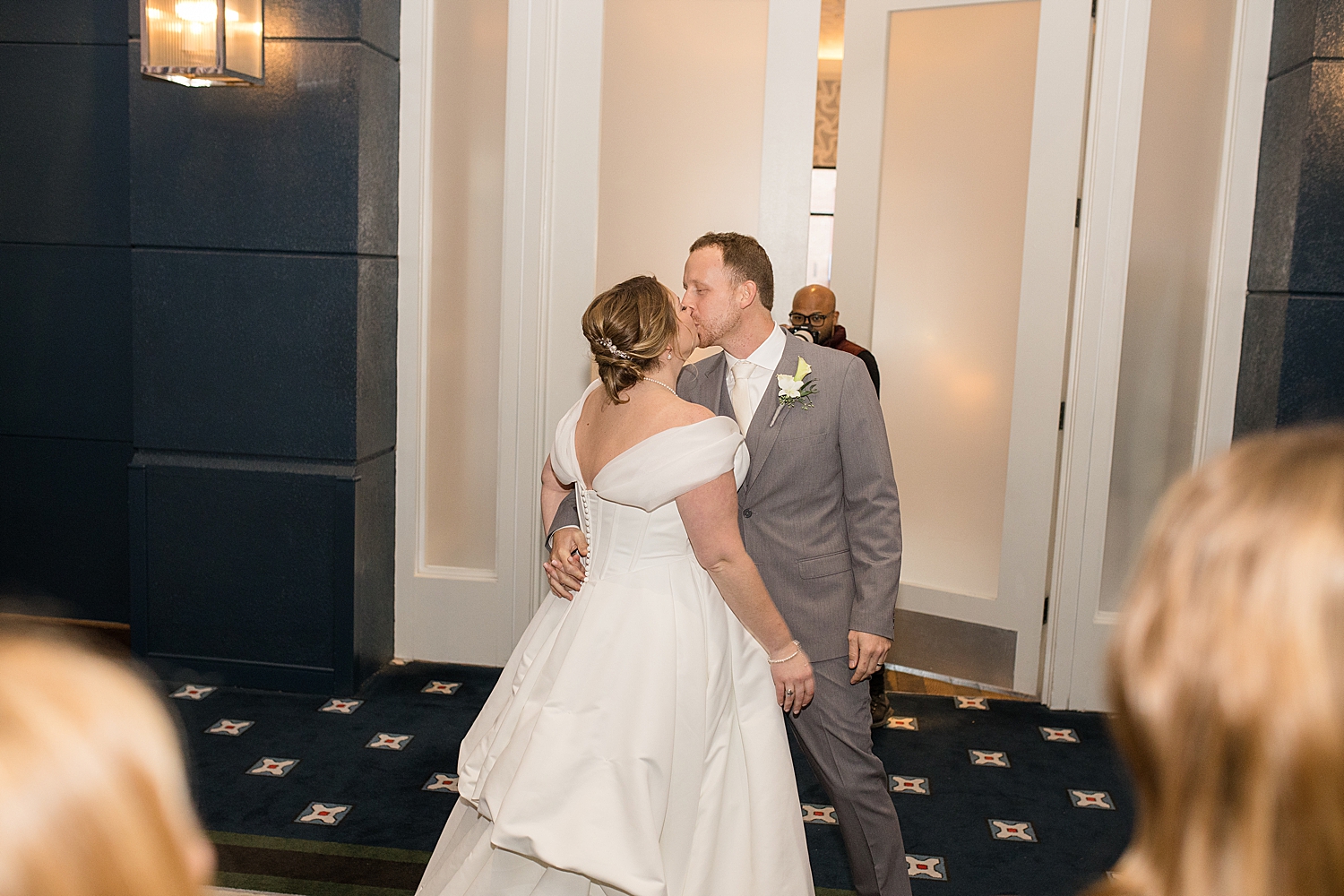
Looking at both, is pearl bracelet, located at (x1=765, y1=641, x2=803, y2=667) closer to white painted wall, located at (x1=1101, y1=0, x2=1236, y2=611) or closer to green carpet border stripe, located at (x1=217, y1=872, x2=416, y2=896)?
green carpet border stripe, located at (x1=217, y1=872, x2=416, y2=896)

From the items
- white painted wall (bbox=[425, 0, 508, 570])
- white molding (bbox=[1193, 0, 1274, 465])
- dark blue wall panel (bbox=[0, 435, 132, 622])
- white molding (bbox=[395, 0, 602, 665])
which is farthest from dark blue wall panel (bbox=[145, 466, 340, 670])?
white molding (bbox=[1193, 0, 1274, 465])

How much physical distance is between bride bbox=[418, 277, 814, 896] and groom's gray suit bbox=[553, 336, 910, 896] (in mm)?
137

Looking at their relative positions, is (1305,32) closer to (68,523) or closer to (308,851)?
(308,851)

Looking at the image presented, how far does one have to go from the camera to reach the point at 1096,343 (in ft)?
14.3

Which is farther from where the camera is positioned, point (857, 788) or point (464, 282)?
point (464, 282)

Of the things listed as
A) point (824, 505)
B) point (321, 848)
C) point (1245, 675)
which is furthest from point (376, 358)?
point (1245, 675)

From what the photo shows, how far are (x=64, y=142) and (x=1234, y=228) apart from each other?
15.8 feet

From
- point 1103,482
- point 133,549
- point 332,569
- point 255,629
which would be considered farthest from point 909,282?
point 133,549

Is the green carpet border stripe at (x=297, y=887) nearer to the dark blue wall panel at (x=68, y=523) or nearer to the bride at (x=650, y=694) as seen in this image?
the bride at (x=650, y=694)

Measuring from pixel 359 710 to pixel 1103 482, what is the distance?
300cm

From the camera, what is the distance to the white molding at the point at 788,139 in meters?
4.49

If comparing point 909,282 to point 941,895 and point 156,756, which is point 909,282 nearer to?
point 941,895

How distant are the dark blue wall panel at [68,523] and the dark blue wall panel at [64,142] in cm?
97

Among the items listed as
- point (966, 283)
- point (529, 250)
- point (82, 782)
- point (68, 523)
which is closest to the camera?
point (82, 782)
